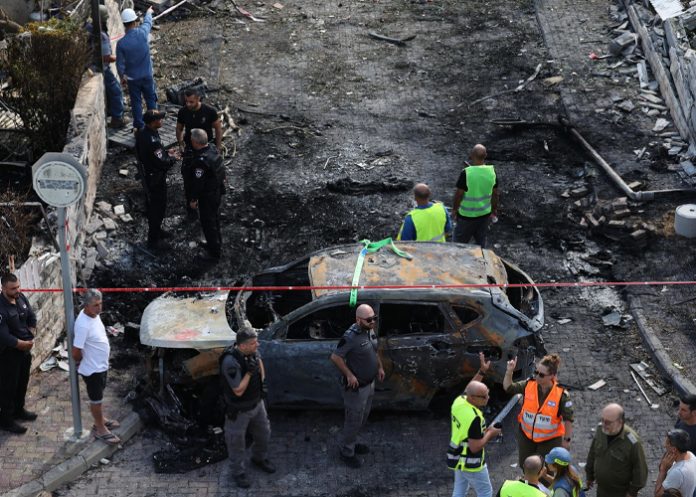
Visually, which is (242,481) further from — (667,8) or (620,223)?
(667,8)

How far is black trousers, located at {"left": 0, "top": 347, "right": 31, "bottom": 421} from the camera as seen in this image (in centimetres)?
1062

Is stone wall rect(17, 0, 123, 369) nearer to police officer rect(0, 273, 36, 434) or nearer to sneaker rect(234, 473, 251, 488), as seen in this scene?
police officer rect(0, 273, 36, 434)

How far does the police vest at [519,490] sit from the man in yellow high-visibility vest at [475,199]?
17.9ft

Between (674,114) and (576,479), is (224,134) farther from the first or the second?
(576,479)

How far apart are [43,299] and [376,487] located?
430 centimetres

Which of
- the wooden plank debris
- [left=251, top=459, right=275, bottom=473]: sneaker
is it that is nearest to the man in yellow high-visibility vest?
[left=251, top=459, right=275, bottom=473]: sneaker

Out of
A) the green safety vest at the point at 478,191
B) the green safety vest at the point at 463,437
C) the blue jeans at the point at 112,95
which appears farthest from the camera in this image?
the blue jeans at the point at 112,95

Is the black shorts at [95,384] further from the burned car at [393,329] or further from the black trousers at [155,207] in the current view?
the black trousers at [155,207]

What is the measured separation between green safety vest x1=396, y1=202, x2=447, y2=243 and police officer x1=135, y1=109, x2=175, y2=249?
137 inches

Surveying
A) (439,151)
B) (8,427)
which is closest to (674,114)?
(439,151)

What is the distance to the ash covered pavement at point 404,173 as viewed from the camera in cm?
1102

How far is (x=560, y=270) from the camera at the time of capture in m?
13.8

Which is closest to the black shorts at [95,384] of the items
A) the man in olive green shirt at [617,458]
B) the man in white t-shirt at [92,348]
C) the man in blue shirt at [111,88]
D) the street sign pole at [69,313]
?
the man in white t-shirt at [92,348]

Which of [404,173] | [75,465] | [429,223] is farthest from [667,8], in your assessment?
[75,465]
